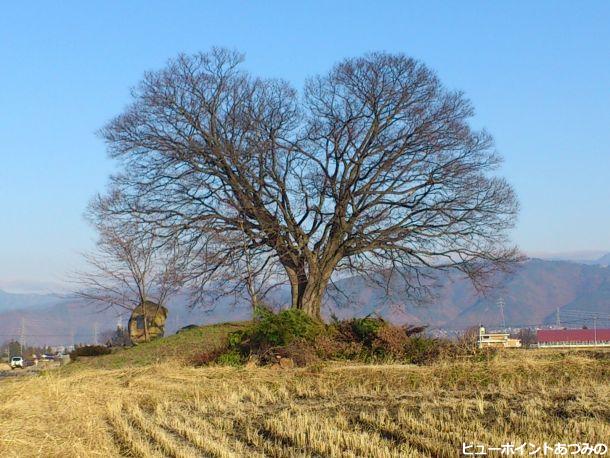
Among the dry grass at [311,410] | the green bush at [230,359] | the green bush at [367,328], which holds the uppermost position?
the green bush at [367,328]

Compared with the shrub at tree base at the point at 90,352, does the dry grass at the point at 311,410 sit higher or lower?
lower

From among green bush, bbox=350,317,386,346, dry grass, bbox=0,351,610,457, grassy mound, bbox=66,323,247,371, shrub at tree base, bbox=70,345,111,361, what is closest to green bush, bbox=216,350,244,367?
dry grass, bbox=0,351,610,457

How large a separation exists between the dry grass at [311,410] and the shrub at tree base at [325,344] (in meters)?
1.03

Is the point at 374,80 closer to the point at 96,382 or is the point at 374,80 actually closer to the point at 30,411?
the point at 96,382

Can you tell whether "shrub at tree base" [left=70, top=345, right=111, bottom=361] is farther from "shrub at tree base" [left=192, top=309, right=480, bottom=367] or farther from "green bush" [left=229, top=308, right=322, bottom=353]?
"green bush" [left=229, top=308, right=322, bottom=353]

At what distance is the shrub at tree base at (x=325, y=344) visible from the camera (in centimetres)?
1791

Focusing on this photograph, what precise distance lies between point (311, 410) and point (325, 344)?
243 inches

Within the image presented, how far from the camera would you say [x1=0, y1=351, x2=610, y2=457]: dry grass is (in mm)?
9297

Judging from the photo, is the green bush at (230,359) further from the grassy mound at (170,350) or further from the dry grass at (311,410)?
the grassy mound at (170,350)

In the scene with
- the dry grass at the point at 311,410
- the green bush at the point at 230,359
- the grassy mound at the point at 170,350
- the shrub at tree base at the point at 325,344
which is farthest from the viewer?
the grassy mound at the point at 170,350

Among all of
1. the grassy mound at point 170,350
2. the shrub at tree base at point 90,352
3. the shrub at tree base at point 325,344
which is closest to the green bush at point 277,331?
the shrub at tree base at point 325,344

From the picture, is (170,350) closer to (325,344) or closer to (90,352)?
(90,352)

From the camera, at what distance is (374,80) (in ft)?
97.0

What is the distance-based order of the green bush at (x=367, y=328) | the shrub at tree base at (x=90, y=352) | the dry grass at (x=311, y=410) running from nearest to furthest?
the dry grass at (x=311, y=410)
the green bush at (x=367, y=328)
the shrub at tree base at (x=90, y=352)
